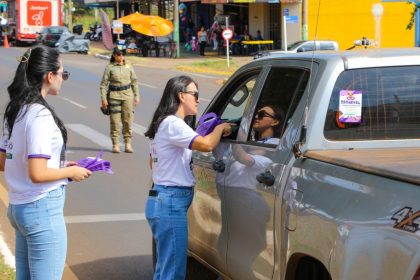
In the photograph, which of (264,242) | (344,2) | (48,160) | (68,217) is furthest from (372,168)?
(344,2)

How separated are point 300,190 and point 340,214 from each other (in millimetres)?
425

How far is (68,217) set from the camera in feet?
26.2

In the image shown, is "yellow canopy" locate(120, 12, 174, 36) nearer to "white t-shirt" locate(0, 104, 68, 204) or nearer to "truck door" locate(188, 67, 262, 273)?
"truck door" locate(188, 67, 262, 273)

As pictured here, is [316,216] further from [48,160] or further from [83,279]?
[83,279]

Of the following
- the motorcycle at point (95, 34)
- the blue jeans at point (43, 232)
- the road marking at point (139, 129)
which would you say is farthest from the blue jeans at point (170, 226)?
the motorcycle at point (95, 34)

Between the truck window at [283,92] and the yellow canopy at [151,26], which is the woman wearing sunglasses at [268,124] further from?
the yellow canopy at [151,26]

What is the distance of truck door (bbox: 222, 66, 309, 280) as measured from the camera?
384cm

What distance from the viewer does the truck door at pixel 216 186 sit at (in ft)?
14.8

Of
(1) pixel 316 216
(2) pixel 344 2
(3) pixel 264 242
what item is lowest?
(3) pixel 264 242

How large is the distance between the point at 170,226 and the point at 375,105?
59.5 inches

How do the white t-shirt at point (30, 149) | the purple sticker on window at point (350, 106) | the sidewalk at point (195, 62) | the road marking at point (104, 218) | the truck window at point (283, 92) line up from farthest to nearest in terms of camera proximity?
the sidewalk at point (195, 62), the road marking at point (104, 218), the truck window at point (283, 92), the purple sticker on window at point (350, 106), the white t-shirt at point (30, 149)

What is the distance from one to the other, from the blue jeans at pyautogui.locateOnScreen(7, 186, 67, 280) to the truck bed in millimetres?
1356

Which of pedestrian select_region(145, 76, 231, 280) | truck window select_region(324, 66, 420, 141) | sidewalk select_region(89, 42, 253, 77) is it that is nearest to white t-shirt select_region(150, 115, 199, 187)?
pedestrian select_region(145, 76, 231, 280)

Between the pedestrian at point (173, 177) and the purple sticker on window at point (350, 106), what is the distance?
3.08 feet
